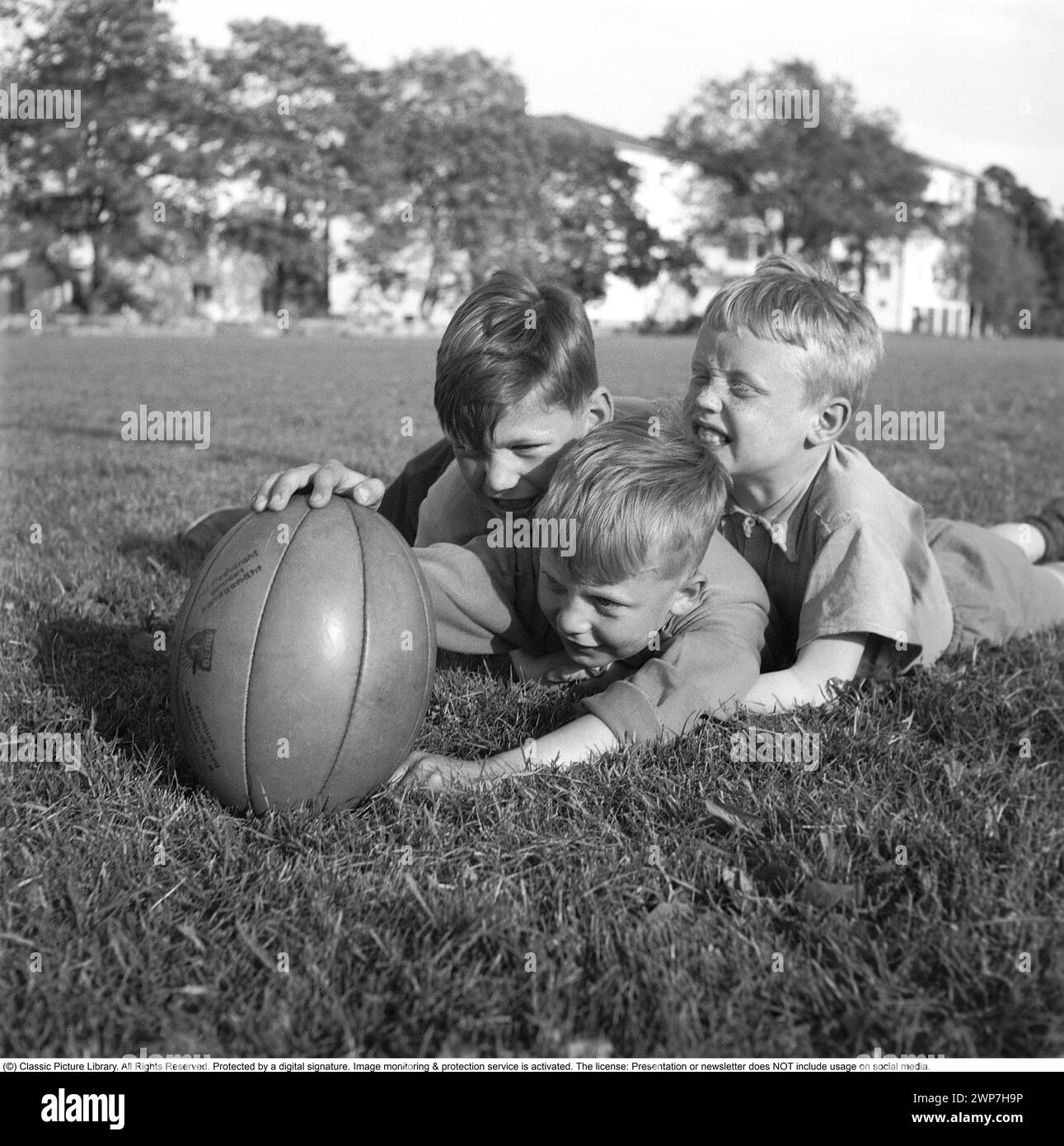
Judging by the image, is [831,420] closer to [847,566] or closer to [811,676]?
[847,566]

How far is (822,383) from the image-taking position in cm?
427

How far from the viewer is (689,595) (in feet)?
12.9

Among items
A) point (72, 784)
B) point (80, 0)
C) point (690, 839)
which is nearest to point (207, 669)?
point (72, 784)

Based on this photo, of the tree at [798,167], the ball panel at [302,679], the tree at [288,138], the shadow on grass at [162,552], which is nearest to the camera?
the ball panel at [302,679]

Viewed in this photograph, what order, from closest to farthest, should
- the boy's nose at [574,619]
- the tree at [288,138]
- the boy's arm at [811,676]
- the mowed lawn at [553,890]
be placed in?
the mowed lawn at [553,890] < the boy's nose at [574,619] < the boy's arm at [811,676] < the tree at [288,138]

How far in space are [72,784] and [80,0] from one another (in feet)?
158

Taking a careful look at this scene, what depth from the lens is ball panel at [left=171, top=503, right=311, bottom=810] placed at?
3.07 m

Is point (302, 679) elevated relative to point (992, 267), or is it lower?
lower

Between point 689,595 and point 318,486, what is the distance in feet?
4.21

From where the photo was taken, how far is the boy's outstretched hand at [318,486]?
331cm

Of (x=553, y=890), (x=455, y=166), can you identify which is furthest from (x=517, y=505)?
(x=455, y=166)

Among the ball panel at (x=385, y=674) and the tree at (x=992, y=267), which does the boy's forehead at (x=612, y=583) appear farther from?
the tree at (x=992, y=267)

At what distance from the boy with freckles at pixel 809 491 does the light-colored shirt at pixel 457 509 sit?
0.38 metres

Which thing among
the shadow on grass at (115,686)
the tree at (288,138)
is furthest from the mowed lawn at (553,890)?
the tree at (288,138)
